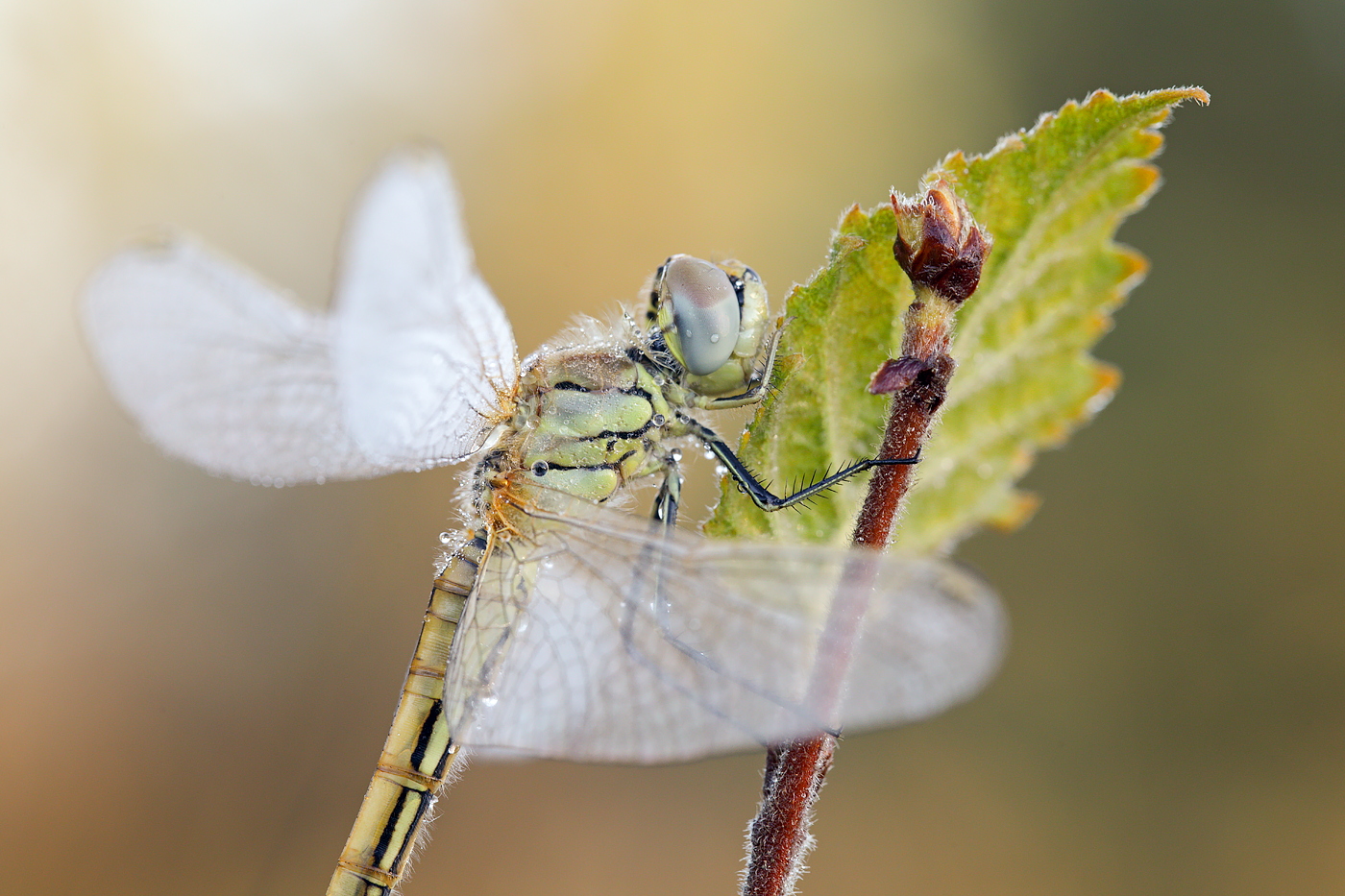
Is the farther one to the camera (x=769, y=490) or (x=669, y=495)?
(x=669, y=495)

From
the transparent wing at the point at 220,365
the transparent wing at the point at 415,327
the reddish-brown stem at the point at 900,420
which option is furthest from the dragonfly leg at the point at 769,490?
the transparent wing at the point at 220,365

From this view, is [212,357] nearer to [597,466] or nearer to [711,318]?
[597,466]

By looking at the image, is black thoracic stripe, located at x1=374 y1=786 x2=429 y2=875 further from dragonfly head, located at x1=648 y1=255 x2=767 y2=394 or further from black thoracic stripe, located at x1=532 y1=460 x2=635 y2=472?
dragonfly head, located at x1=648 y1=255 x2=767 y2=394

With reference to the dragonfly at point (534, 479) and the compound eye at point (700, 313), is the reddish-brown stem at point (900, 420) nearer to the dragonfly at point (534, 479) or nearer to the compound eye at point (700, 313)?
the dragonfly at point (534, 479)

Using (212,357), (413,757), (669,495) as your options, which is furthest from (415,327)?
(413,757)

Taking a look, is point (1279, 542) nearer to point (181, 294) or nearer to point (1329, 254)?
point (1329, 254)

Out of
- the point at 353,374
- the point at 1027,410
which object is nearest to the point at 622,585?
the point at 353,374
